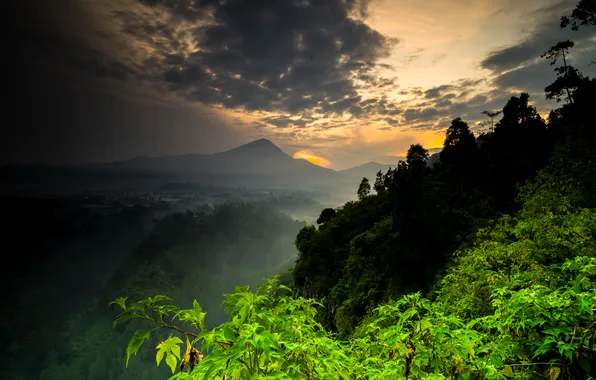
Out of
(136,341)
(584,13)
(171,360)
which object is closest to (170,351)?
(171,360)

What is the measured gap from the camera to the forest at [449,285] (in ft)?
8.96

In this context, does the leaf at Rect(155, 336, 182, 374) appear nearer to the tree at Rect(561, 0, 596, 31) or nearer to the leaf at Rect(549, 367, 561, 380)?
the leaf at Rect(549, 367, 561, 380)

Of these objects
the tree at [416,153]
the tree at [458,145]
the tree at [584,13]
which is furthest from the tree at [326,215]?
the tree at [584,13]

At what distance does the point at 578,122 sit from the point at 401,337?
23.3 m

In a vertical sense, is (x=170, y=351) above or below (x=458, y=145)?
below

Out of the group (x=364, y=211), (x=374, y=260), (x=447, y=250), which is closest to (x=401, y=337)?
(x=447, y=250)

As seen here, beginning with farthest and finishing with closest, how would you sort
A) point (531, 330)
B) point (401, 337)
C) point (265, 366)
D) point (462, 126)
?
1. point (462, 126)
2. point (531, 330)
3. point (401, 337)
4. point (265, 366)

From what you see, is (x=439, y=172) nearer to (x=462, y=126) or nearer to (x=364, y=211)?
(x=462, y=126)

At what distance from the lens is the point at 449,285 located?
35.9ft

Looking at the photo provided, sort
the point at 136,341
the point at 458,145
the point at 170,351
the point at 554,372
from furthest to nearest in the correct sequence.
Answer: the point at 458,145 < the point at 554,372 < the point at 170,351 < the point at 136,341

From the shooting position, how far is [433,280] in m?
14.2

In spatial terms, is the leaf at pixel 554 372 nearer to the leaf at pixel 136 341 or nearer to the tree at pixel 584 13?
the leaf at pixel 136 341

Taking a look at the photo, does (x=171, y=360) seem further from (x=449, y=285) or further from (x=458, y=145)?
(x=458, y=145)

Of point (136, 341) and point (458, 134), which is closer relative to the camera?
point (136, 341)
